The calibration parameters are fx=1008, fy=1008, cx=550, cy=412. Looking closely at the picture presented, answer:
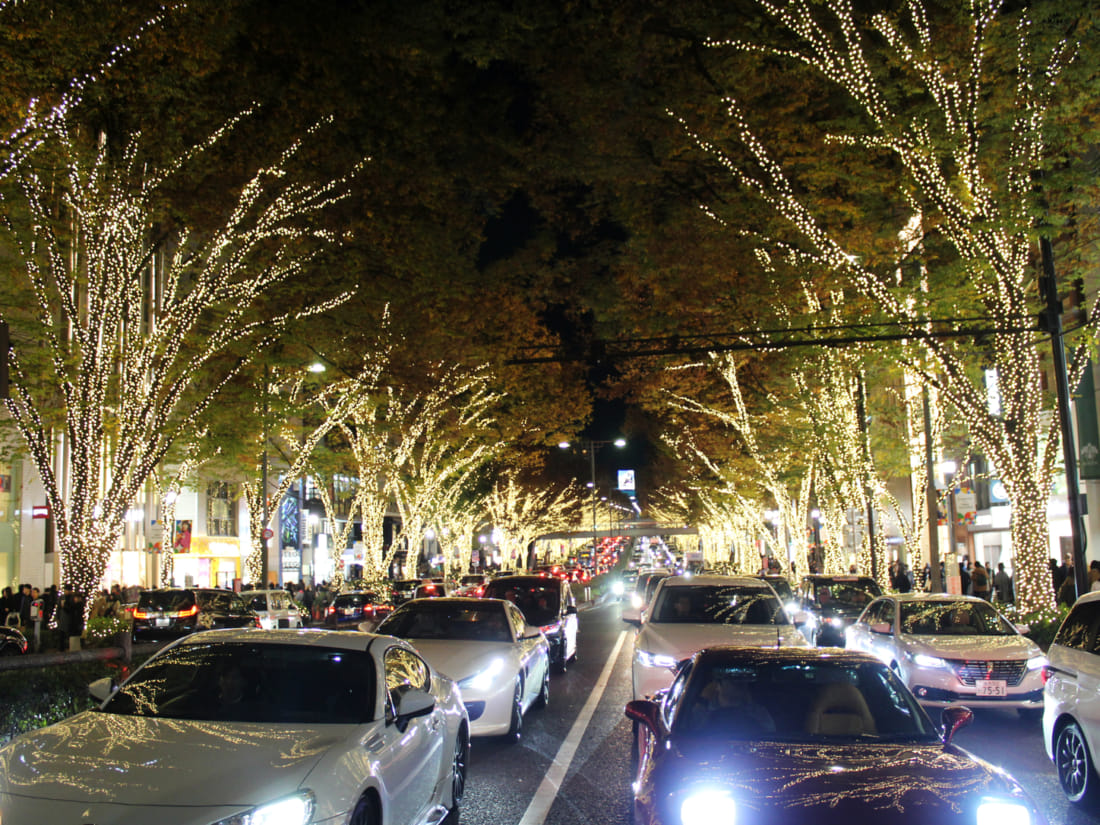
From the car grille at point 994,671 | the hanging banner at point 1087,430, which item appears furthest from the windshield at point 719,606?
the hanging banner at point 1087,430

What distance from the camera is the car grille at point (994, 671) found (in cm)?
1189

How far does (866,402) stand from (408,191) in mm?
18556

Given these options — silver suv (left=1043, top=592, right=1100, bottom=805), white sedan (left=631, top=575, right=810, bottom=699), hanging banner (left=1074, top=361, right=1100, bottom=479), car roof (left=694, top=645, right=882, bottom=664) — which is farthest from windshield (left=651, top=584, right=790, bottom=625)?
hanging banner (left=1074, top=361, right=1100, bottom=479)

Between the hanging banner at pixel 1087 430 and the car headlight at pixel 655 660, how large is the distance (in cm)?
2125

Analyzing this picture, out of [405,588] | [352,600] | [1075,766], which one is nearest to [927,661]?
[1075,766]

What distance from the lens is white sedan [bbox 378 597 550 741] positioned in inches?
420

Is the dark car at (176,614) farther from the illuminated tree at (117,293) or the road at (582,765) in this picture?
the road at (582,765)

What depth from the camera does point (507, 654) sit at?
11328mm

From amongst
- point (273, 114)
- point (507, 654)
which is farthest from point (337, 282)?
point (507, 654)

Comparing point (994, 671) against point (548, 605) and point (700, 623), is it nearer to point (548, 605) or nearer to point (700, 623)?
point (700, 623)

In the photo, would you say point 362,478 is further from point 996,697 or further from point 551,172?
point 996,697

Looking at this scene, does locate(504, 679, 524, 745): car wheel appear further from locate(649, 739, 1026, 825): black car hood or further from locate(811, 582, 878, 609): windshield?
locate(811, 582, 878, 609): windshield

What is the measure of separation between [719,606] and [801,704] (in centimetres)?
717

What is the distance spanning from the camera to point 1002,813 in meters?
4.45
